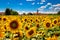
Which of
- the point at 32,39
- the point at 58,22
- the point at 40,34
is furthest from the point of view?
the point at 58,22

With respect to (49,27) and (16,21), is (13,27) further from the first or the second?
(49,27)

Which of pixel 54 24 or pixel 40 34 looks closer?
pixel 40 34

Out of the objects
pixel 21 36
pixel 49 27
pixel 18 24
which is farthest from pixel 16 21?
pixel 49 27

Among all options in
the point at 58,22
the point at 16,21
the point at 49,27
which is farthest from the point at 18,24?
the point at 58,22

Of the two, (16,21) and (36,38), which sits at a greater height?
(16,21)

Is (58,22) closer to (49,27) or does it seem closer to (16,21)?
(49,27)

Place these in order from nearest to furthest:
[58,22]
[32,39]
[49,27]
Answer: [32,39] → [49,27] → [58,22]

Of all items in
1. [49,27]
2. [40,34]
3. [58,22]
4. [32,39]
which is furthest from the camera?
A: [58,22]

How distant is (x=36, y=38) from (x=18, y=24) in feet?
0.57

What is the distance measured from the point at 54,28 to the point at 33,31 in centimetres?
40

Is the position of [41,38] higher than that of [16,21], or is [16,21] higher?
[16,21]

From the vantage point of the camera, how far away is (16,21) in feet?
5.20

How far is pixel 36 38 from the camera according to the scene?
1.49 metres

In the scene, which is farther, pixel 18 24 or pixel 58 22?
pixel 58 22
